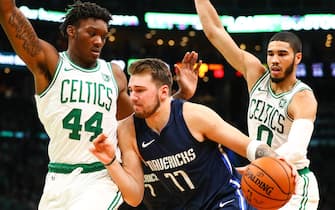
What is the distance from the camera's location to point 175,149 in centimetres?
458

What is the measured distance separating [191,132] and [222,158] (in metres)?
0.33

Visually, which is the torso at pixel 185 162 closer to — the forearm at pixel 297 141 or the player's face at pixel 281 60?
the forearm at pixel 297 141

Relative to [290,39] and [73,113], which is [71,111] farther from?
[290,39]

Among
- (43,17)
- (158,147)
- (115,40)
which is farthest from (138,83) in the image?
(115,40)

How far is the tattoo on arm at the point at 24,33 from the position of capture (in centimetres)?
469

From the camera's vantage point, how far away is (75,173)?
4848 millimetres

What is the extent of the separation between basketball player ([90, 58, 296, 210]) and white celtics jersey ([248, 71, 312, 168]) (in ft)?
2.82

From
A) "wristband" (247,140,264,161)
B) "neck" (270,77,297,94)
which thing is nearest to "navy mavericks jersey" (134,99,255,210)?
"wristband" (247,140,264,161)

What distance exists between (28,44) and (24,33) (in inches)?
3.4

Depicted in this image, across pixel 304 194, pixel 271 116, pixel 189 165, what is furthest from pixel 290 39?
pixel 189 165

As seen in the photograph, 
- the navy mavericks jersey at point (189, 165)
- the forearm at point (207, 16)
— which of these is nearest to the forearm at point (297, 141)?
the navy mavericks jersey at point (189, 165)

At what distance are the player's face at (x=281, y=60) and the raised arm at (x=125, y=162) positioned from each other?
1.45 m

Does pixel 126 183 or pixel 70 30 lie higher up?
pixel 70 30

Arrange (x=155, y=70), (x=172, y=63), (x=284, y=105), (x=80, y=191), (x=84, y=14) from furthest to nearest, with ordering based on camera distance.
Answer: (x=172, y=63) < (x=284, y=105) < (x=84, y=14) < (x=80, y=191) < (x=155, y=70)
